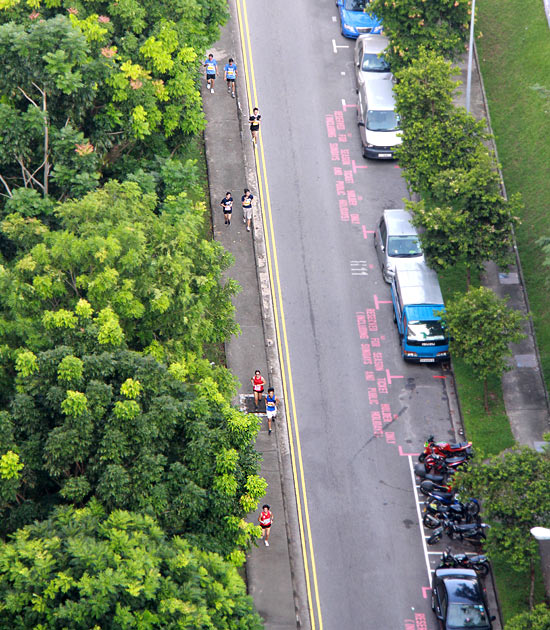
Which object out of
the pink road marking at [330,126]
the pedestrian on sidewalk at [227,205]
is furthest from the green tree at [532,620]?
the pink road marking at [330,126]

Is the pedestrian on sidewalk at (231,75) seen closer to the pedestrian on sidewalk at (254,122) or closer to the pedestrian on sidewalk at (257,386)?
the pedestrian on sidewalk at (254,122)

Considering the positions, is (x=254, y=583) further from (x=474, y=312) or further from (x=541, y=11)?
(x=541, y=11)

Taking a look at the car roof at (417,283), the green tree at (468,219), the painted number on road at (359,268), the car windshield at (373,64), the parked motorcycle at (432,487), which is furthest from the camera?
the car windshield at (373,64)

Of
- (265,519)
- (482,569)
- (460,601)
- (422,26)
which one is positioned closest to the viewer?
(460,601)

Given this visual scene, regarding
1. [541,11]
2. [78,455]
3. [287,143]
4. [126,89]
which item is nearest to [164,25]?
[126,89]

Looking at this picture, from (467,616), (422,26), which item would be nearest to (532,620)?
(467,616)

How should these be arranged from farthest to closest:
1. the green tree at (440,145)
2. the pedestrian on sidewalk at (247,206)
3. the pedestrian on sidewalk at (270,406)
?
the pedestrian on sidewalk at (247,206) → the green tree at (440,145) → the pedestrian on sidewalk at (270,406)

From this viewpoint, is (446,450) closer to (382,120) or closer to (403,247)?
(403,247)
